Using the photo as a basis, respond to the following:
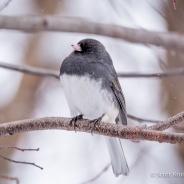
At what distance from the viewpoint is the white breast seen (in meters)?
2.81

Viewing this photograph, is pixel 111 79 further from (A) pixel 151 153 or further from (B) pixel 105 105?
(A) pixel 151 153

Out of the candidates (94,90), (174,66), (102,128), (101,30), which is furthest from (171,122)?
(174,66)

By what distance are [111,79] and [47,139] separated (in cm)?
218

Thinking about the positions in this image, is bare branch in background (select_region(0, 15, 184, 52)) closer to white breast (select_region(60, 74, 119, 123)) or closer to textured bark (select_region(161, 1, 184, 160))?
textured bark (select_region(161, 1, 184, 160))

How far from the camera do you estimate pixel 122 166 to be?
2832 mm

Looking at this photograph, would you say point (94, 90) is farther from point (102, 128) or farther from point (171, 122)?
point (171, 122)

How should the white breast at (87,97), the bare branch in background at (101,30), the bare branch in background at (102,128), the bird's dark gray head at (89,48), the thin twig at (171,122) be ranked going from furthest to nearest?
the bird's dark gray head at (89,48) < the bare branch in background at (101,30) < the white breast at (87,97) < the thin twig at (171,122) < the bare branch in background at (102,128)

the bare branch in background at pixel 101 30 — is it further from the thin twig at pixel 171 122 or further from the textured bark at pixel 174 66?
the thin twig at pixel 171 122

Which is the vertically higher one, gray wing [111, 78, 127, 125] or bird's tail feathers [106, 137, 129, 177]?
gray wing [111, 78, 127, 125]

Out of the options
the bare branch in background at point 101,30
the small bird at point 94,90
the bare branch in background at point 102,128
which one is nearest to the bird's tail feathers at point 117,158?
the small bird at point 94,90

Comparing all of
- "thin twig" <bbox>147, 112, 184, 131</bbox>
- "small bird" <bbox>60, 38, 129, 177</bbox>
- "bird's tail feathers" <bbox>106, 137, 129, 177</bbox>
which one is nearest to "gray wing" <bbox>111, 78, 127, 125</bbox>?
"small bird" <bbox>60, 38, 129, 177</bbox>

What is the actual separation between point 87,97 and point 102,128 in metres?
0.54

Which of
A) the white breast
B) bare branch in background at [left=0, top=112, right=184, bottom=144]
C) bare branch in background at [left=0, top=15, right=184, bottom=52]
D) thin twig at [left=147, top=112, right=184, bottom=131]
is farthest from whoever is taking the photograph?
bare branch in background at [left=0, top=15, right=184, bottom=52]

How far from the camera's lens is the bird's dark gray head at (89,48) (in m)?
3.12
